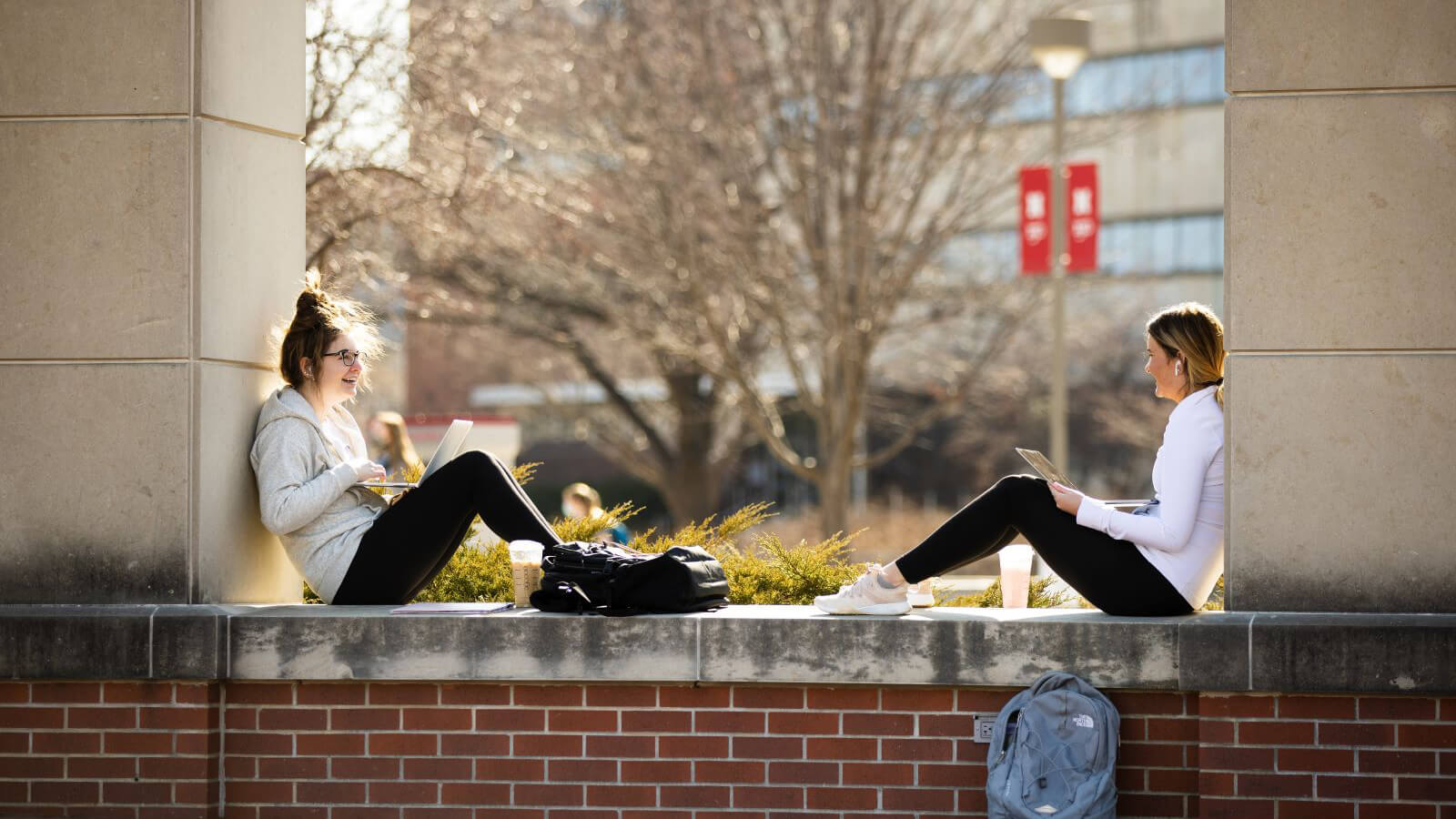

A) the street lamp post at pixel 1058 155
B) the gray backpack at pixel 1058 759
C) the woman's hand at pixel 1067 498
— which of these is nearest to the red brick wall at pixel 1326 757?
the gray backpack at pixel 1058 759

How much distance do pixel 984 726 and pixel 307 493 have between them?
267cm

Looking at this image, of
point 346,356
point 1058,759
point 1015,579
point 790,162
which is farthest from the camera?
point 790,162

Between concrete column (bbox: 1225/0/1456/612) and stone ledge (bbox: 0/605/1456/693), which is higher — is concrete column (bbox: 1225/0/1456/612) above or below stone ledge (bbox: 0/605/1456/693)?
above

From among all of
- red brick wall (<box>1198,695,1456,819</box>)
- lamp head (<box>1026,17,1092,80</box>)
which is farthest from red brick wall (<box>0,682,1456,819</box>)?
lamp head (<box>1026,17,1092,80</box>)

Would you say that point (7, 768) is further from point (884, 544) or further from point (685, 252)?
point (884, 544)

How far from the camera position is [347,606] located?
5.98m

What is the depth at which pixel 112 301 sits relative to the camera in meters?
6.00

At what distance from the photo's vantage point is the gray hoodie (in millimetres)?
6078

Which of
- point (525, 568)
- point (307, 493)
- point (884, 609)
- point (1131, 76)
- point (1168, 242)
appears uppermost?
point (1131, 76)

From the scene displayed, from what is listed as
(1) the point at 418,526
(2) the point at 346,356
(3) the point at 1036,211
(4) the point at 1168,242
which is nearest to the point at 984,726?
(1) the point at 418,526

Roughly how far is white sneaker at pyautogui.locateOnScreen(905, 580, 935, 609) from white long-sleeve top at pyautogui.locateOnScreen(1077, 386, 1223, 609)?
26.0 inches

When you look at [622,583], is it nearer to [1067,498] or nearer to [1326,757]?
[1067,498]

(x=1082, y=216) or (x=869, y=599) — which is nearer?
(x=869, y=599)

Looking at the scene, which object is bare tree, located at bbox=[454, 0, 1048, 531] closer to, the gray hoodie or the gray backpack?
the gray hoodie
